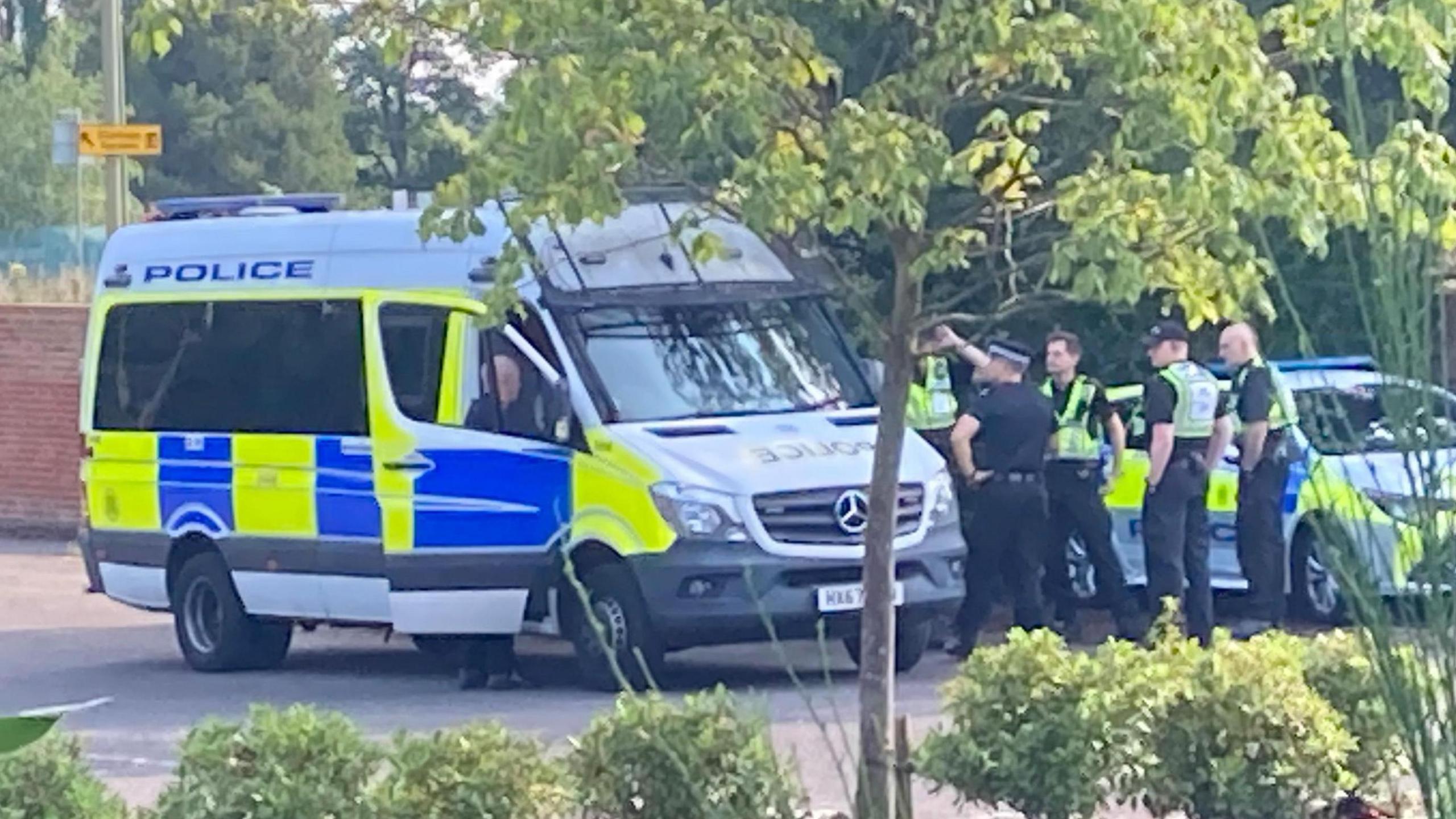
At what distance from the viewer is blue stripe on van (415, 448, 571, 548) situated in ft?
41.1

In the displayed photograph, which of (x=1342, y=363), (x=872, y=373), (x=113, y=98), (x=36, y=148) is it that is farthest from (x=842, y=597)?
(x=36, y=148)

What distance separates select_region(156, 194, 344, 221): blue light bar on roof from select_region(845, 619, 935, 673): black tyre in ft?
12.3

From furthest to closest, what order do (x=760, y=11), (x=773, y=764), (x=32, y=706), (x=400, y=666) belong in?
1. (x=400, y=666)
2. (x=32, y=706)
3. (x=760, y=11)
4. (x=773, y=764)

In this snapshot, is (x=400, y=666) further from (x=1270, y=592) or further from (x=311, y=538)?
(x=1270, y=592)

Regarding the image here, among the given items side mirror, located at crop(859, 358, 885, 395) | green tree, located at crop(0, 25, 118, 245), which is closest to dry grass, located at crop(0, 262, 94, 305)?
side mirror, located at crop(859, 358, 885, 395)

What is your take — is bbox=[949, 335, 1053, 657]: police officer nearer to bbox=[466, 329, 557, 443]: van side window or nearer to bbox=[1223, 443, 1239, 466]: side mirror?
bbox=[1223, 443, 1239, 466]: side mirror

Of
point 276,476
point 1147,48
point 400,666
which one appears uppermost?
point 1147,48

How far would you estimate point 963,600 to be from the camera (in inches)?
523

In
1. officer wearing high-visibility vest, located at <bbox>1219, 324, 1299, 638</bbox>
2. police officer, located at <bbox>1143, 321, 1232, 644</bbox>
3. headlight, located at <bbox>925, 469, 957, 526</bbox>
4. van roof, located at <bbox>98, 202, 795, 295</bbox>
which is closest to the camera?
van roof, located at <bbox>98, 202, 795, 295</bbox>

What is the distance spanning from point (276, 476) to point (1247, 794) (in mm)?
7667

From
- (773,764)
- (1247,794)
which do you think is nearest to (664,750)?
(773,764)

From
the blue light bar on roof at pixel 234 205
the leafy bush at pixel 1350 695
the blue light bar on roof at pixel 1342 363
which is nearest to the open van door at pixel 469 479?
the blue light bar on roof at pixel 234 205

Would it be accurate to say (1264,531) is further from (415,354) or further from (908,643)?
(415,354)

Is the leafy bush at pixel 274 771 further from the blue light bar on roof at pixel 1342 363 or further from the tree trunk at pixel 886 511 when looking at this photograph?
the blue light bar on roof at pixel 1342 363
